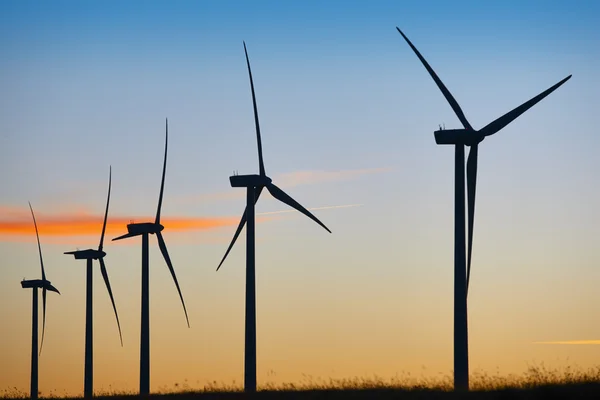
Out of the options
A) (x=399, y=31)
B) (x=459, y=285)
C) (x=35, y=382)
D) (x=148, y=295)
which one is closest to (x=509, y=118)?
(x=399, y=31)

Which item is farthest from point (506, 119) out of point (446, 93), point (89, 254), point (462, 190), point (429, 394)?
point (89, 254)

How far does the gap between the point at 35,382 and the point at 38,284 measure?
634 inches

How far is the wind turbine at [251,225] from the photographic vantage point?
Answer: 89750 millimetres

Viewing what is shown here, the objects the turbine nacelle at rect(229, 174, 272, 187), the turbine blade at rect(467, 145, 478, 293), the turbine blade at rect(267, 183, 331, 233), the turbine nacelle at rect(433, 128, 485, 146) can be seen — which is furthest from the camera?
the turbine nacelle at rect(229, 174, 272, 187)

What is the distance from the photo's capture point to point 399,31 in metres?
82.2

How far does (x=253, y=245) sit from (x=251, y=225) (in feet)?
5.76

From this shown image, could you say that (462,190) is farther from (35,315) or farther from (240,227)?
(35,315)

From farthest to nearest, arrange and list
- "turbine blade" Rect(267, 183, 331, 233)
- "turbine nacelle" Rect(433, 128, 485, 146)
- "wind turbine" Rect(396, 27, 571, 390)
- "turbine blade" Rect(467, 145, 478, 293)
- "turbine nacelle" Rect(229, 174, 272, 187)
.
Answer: "turbine nacelle" Rect(229, 174, 272, 187)
"turbine blade" Rect(267, 183, 331, 233)
"turbine nacelle" Rect(433, 128, 485, 146)
"turbine blade" Rect(467, 145, 478, 293)
"wind turbine" Rect(396, 27, 571, 390)

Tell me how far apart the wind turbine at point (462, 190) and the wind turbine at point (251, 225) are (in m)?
11.1

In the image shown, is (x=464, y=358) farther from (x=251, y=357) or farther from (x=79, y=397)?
(x=79, y=397)

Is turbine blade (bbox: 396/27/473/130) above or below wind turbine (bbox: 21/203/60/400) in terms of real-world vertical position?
above

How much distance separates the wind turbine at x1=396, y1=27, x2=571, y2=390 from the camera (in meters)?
72.1

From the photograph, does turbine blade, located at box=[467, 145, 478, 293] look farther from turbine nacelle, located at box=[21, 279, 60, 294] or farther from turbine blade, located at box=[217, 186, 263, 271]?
turbine nacelle, located at box=[21, 279, 60, 294]

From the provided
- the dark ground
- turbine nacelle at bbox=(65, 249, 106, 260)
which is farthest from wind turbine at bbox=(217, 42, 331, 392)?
turbine nacelle at bbox=(65, 249, 106, 260)
